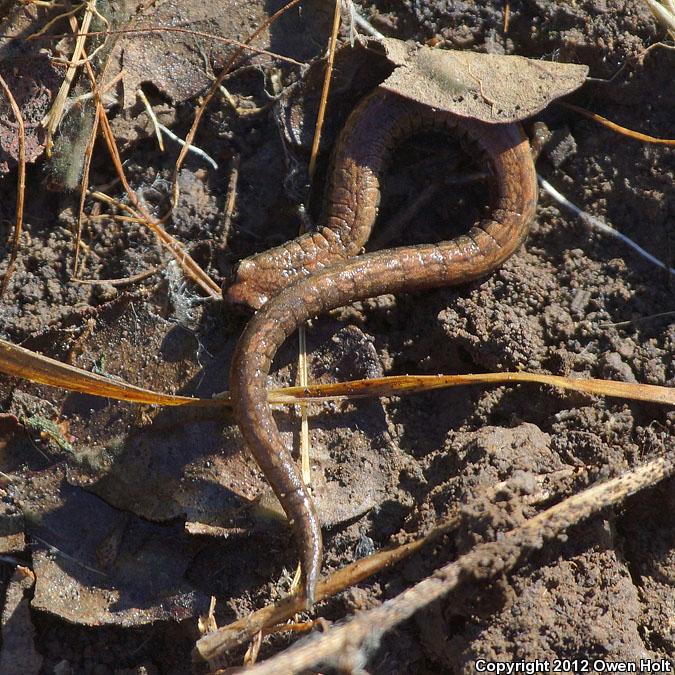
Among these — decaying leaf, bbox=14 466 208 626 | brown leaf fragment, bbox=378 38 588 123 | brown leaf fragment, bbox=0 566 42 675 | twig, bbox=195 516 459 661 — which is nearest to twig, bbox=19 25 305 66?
brown leaf fragment, bbox=378 38 588 123

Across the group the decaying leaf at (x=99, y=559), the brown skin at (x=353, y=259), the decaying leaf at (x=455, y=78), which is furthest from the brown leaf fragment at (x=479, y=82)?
the decaying leaf at (x=99, y=559)

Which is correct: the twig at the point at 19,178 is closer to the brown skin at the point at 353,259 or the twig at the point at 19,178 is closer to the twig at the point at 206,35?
the twig at the point at 206,35

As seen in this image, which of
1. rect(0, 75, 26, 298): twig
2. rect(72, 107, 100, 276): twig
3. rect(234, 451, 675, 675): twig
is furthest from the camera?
rect(72, 107, 100, 276): twig

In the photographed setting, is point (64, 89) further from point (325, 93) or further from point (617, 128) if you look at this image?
point (617, 128)

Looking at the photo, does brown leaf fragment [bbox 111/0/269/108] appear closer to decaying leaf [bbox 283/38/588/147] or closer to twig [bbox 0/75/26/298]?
decaying leaf [bbox 283/38/588/147]

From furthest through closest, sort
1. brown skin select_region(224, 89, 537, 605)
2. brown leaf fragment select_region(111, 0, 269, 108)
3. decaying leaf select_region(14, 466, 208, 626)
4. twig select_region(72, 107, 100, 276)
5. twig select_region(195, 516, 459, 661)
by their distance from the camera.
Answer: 1. brown leaf fragment select_region(111, 0, 269, 108)
2. twig select_region(72, 107, 100, 276)
3. brown skin select_region(224, 89, 537, 605)
4. decaying leaf select_region(14, 466, 208, 626)
5. twig select_region(195, 516, 459, 661)

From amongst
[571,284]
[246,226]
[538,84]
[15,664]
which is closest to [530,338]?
[571,284]

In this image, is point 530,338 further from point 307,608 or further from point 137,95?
point 137,95
